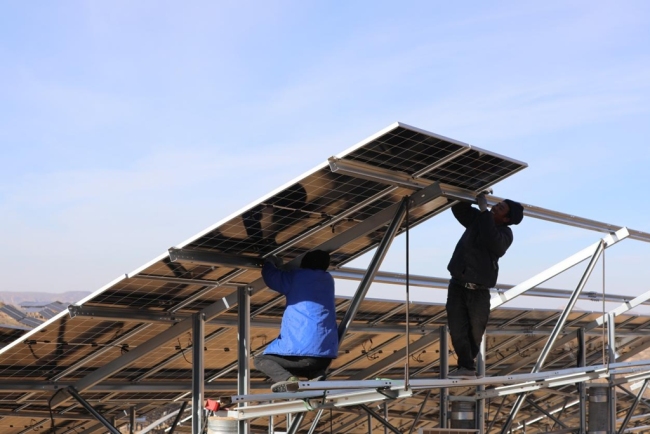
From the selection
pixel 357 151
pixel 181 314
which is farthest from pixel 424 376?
pixel 357 151

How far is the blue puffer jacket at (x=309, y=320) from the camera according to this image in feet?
28.5

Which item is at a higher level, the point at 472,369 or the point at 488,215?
the point at 488,215

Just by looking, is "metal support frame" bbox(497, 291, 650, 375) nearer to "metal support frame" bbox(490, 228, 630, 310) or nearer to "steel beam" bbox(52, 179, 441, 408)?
"metal support frame" bbox(490, 228, 630, 310)

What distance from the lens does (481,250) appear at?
9664mm

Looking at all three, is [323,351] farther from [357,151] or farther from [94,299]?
[94,299]

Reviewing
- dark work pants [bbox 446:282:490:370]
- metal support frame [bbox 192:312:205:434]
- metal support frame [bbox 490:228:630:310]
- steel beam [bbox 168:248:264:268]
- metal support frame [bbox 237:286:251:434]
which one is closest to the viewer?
steel beam [bbox 168:248:264:268]

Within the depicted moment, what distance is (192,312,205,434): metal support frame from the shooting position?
10.9 m

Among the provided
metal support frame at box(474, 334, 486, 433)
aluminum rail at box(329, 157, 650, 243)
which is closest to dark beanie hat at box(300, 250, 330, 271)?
aluminum rail at box(329, 157, 650, 243)

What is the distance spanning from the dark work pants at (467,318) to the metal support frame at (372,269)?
1.01m

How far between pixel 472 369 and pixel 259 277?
2547 millimetres

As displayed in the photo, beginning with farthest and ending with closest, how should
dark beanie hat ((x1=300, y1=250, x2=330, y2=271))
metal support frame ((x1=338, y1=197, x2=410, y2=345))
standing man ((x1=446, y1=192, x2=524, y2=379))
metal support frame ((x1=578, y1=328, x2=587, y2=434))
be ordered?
metal support frame ((x1=578, y1=328, x2=587, y2=434)) < standing man ((x1=446, y1=192, x2=524, y2=379)) < metal support frame ((x1=338, y1=197, x2=410, y2=345)) < dark beanie hat ((x1=300, y1=250, x2=330, y2=271))

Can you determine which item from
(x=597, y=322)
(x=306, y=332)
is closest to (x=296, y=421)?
(x=306, y=332)

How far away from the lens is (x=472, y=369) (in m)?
9.84

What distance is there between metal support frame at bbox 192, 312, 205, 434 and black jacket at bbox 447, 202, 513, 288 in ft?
10.4
